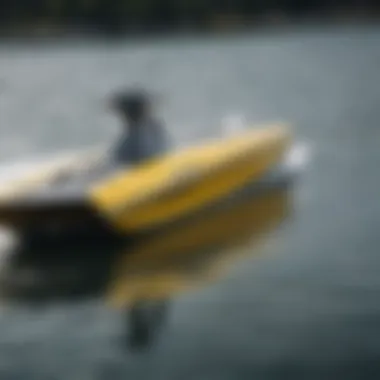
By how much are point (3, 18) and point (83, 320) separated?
27473 mm

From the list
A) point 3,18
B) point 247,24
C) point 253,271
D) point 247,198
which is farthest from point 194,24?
point 253,271

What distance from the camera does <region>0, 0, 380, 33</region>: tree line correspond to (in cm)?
3659

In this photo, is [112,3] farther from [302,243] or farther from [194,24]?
[302,243]

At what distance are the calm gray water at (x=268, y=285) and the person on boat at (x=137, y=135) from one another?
1168 mm

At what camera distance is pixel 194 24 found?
1467 inches

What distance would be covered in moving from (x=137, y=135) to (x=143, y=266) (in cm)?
153

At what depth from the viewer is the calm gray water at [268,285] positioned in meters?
8.27

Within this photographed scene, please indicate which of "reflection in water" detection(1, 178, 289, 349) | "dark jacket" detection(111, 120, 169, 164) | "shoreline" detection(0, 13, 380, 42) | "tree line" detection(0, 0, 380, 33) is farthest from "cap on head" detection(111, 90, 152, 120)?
"tree line" detection(0, 0, 380, 33)

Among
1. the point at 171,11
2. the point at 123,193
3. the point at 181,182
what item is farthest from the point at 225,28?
the point at 123,193

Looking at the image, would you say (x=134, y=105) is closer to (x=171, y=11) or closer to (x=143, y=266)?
(x=143, y=266)

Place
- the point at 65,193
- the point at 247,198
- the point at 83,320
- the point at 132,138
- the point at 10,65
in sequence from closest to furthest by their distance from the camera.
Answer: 1. the point at 83,320
2. the point at 65,193
3. the point at 132,138
4. the point at 247,198
5. the point at 10,65

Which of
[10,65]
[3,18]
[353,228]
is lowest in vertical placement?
[353,228]

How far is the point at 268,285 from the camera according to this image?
9.95 metres

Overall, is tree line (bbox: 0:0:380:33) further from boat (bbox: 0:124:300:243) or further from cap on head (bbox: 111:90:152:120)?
cap on head (bbox: 111:90:152:120)
